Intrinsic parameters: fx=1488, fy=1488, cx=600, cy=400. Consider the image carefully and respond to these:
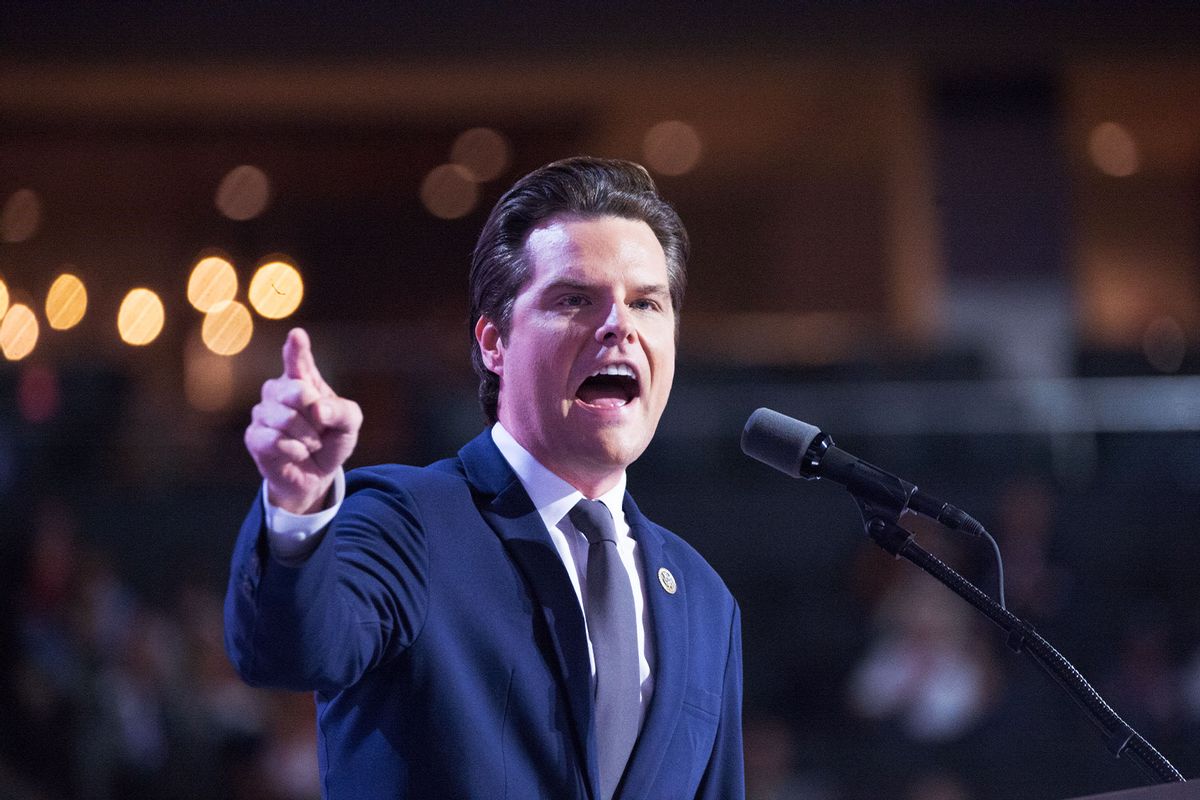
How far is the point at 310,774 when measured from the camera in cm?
498

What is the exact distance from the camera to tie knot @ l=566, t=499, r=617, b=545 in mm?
1560

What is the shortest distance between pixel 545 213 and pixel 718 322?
8.45 m

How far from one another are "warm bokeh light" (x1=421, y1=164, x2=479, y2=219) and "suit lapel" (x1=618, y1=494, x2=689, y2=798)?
357 inches

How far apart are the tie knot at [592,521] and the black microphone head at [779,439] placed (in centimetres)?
16

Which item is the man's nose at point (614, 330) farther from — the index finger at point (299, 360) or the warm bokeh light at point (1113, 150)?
the warm bokeh light at point (1113, 150)

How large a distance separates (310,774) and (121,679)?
0.75 metres

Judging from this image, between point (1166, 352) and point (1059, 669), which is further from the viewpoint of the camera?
point (1166, 352)

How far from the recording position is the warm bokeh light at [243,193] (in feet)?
33.7

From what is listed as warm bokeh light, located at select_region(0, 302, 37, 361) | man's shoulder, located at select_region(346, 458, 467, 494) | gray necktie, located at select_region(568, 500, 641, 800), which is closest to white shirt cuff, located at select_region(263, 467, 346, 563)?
man's shoulder, located at select_region(346, 458, 467, 494)

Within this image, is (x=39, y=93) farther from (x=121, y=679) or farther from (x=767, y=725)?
(x=767, y=725)

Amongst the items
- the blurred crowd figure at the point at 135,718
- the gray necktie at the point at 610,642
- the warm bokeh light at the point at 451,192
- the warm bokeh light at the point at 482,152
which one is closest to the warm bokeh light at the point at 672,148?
the warm bokeh light at the point at 482,152

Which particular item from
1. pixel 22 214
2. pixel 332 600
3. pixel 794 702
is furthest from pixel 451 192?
pixel 332 600

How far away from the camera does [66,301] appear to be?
9.84 metres

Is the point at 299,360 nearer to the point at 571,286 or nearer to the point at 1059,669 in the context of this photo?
the point at 571,286
